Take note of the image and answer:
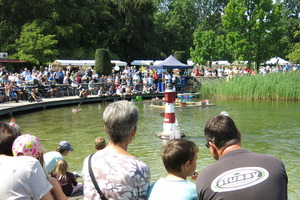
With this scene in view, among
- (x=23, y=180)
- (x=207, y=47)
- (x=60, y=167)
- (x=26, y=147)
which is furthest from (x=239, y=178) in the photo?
(x=207, y=47)

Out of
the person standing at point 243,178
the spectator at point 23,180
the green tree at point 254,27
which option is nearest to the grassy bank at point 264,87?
the green tree at point 254,27

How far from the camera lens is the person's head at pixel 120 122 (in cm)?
300

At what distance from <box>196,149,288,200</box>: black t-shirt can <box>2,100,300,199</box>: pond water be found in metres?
4.48

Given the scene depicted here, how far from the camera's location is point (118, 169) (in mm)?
2820

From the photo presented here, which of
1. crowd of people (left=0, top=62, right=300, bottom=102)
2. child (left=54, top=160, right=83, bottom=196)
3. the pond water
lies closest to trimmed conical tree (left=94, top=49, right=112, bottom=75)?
crowd of people (left=0, top=62, right=300, bottom=102)

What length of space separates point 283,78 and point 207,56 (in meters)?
32.5

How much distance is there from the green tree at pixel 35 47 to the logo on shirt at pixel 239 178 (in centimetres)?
3412

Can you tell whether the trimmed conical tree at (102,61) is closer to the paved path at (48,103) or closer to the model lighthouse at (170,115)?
the paved path at (48,103)

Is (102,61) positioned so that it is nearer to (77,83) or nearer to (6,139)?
(77,83)

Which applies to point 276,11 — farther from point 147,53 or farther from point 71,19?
point 71,19

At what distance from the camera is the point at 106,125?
3066 mm

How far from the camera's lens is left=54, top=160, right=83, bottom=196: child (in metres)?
5.84

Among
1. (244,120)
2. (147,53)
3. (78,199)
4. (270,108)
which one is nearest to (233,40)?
(147,53)

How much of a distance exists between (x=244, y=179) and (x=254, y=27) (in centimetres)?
4352
